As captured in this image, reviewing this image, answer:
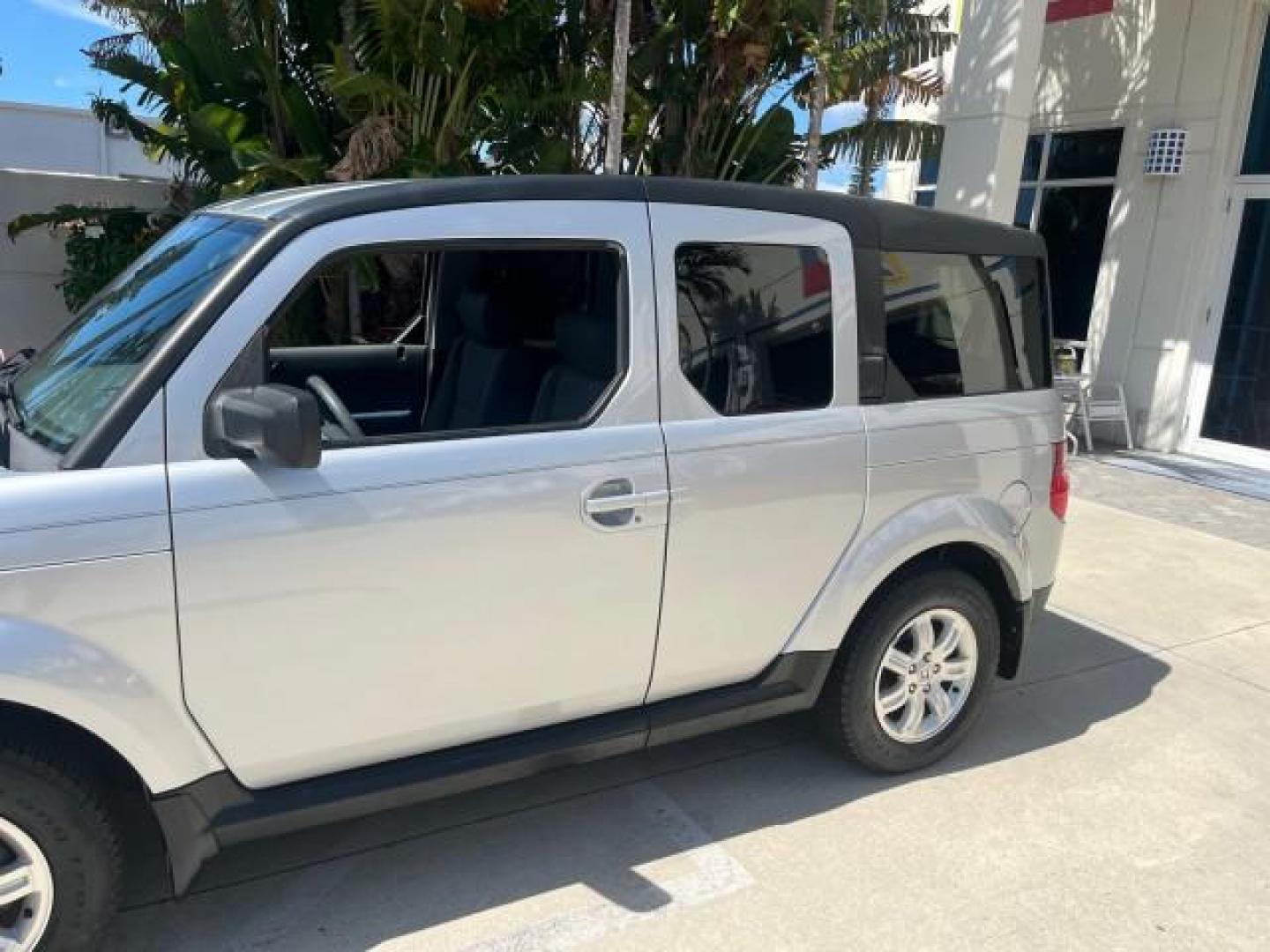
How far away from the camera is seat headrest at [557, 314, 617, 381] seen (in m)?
2.92

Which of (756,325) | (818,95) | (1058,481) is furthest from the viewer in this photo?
(818,95)

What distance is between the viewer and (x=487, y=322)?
3441 millimetres

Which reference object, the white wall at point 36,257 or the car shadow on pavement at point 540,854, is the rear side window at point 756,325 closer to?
the car shadow on pavement at point 540,854

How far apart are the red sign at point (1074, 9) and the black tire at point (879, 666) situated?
27.7 feet

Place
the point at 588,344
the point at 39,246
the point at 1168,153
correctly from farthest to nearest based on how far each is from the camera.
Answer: the point at 1168,153, the point at 39,246, the point at 588,344

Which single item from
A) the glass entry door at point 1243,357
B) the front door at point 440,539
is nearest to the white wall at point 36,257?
the front door at point 440,539

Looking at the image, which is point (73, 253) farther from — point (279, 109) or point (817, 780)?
point (817, 780)

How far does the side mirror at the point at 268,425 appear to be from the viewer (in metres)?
2.23

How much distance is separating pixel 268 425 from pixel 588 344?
1.05 metres

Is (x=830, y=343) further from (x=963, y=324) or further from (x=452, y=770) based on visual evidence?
(x=452, y=770)

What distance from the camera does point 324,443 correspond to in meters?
2.50

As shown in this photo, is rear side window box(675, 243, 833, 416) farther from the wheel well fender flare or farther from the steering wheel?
the steering wheel

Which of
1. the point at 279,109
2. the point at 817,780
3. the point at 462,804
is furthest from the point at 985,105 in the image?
the point at 462,804

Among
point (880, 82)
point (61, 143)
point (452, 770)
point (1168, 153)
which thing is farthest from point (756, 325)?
point (61, 143)
